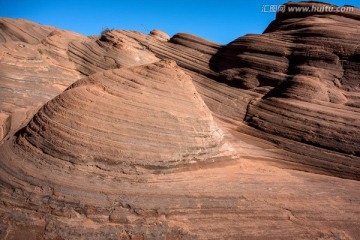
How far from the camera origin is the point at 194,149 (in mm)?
6641

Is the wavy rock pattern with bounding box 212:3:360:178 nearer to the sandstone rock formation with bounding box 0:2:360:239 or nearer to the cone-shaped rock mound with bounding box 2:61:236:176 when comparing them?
the sandstone rock formation with bounding box 0:2:360:239

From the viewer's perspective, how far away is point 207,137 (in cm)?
707

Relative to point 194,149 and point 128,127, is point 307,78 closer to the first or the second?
point 194,149

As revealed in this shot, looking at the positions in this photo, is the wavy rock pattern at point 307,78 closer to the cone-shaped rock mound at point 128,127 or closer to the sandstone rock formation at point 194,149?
the sandstone rock formation at point 194,149

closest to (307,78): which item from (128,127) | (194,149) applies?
(194,149)

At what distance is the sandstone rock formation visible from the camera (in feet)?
16.4

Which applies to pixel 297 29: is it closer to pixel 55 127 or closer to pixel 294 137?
pixel 294 137

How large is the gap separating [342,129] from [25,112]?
371 inches

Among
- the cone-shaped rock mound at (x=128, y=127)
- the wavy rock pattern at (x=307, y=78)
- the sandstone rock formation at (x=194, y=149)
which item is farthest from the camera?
the wavy rock pattern at (x=307, y=78)

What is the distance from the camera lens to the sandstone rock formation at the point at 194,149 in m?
5.00

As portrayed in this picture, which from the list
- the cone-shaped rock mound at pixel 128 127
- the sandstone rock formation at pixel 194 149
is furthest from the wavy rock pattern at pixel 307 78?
the cone-shaped rock mound at pixel 128 127

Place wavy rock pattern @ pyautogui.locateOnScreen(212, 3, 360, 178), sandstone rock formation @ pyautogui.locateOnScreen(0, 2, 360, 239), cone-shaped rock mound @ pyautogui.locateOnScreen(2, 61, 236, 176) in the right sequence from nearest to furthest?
sandstone rock formation @ pyautogui.locateOnScreen(0, 2, 360, 239), cone-shaped rock mound @ pyautogui.locateOnScreen(2, 61, 236, 176), wavy rock pattern @ pyautogui.locateOnScreen(212, 3, 360, 178)

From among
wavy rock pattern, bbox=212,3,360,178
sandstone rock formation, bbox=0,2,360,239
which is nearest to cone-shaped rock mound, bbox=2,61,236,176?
sandstone rock formation, bbox=0,2,360,239

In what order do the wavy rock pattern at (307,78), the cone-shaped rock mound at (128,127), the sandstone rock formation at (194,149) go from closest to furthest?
the sandstone rock formation at (194,149) < the cone-shaped rock mound at (128,127) < the wavy rock pattern at (307,78)
